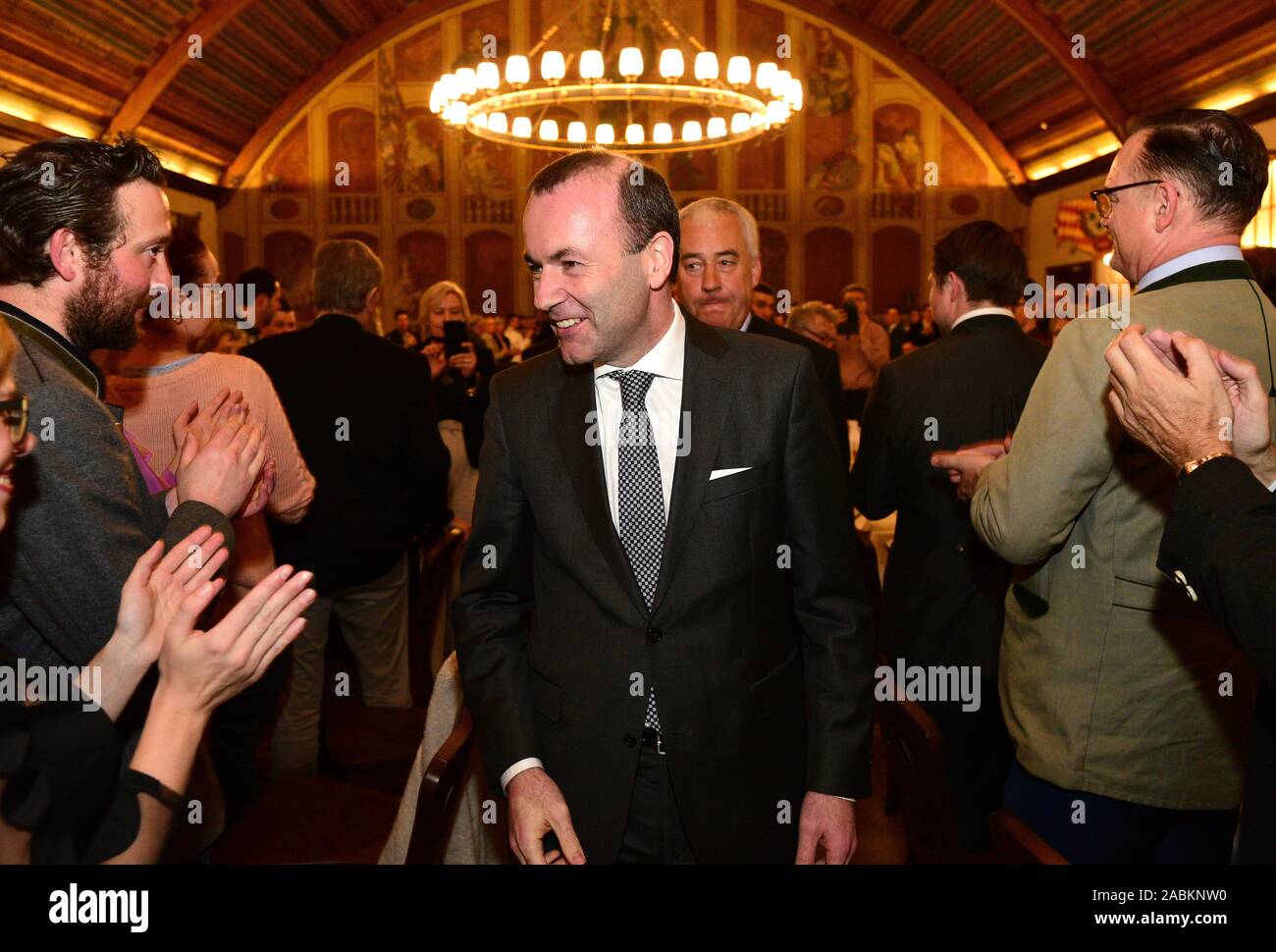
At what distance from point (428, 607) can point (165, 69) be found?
47.3 feet

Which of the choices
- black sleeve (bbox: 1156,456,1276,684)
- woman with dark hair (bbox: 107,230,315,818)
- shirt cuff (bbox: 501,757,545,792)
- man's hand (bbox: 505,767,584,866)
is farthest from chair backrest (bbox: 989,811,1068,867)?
woman with dark hair (bbox: 107,230,315,818)

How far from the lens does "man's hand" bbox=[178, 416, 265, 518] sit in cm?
212

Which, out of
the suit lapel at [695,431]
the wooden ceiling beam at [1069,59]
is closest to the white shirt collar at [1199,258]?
the suit lapel at [695,431]

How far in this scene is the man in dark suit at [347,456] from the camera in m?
3.98

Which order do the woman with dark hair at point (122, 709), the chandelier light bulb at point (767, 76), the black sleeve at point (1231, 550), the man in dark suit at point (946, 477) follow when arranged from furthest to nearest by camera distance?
1. the chandelier light bulb at point (767, 76)
2. the man in dark suit at point (946, 477)
3. the black sleeve at point (1231, 550)
4. the woman with dark hair at point (122, 709)

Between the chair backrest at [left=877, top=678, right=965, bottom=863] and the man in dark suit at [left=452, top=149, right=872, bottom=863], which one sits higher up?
the man in dark suit at [left=452, top=149, right=872, bottom=863]

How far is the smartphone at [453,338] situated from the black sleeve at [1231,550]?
4.37 metres

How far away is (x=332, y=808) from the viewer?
289 centimetres

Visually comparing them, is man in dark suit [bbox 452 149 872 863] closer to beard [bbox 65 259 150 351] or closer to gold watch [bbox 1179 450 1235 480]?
gold watch [bbox 1179 450 1235 480]

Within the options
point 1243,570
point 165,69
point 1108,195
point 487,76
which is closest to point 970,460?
point 1108,195

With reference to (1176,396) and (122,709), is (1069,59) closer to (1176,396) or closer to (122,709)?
(1176,396)

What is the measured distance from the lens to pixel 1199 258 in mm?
2033

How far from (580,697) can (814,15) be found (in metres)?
19.9

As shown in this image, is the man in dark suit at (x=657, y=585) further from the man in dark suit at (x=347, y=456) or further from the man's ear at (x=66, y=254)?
the man in dark suit at (x=347, y=456)
